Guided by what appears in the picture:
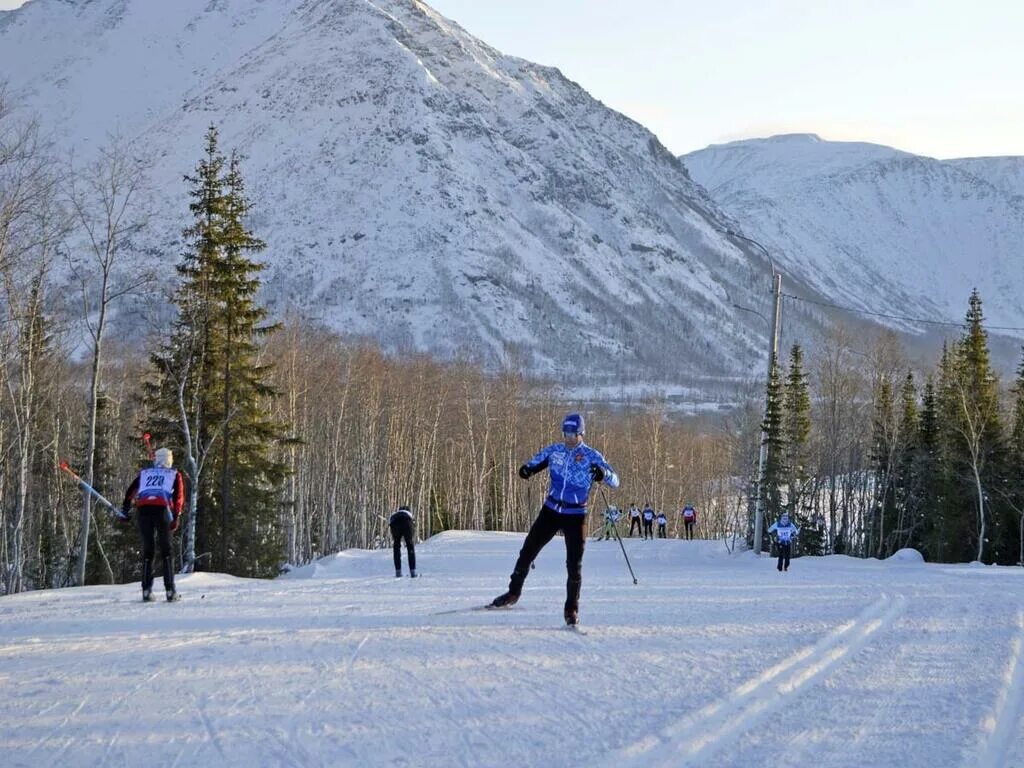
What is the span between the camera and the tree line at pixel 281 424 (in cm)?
2359

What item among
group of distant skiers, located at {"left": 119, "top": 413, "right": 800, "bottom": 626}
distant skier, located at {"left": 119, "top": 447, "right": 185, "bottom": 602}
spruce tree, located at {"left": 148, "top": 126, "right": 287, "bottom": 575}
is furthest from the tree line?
group of distant skiers, located at {"left": 119, "top": 413, "right": 800, "bottom": 626}

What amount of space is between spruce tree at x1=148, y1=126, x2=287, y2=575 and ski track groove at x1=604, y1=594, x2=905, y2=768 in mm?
20234

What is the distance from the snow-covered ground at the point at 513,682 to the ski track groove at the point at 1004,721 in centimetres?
2

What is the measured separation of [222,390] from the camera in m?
26.3

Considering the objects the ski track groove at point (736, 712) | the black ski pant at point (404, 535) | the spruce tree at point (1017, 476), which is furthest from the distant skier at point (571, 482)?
the spruce tree at point (1017, 476)

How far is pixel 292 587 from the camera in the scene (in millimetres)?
13961

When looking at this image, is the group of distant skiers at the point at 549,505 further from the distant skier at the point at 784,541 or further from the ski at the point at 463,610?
the distant skier at the point at 784,541

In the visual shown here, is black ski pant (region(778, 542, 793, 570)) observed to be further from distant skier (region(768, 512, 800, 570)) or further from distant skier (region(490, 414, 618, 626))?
distant skier (region(490, 414, 618, 626))

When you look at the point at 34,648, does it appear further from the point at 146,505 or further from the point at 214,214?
the point at 214,214

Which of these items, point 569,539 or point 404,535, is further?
point 404,535

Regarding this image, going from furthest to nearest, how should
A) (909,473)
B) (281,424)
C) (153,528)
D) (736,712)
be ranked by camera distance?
(909,473), (281,424), (153,528), (736,712)

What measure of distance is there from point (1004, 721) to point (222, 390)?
915 inches

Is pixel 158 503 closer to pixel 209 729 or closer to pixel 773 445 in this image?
pixel 209 729

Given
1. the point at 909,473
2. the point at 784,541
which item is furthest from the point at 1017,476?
the point at 784,541
